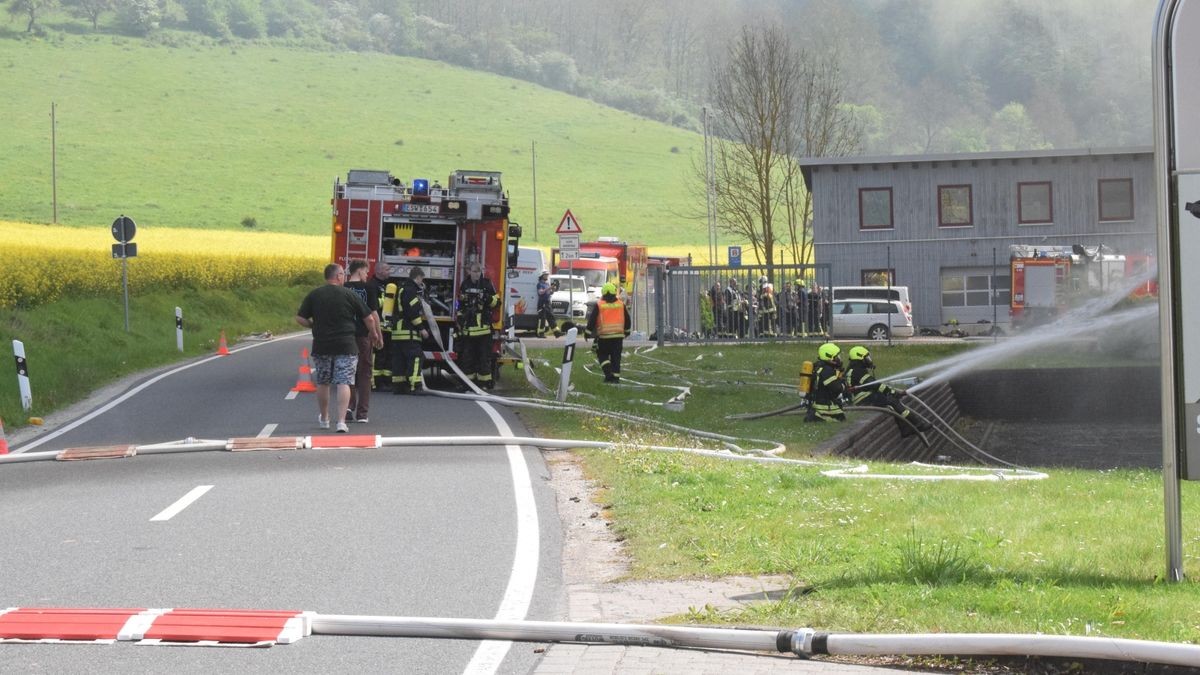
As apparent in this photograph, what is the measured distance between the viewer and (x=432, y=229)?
22984 millimetres

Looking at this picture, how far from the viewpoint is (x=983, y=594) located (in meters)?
7.05

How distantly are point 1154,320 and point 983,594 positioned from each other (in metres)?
29.8

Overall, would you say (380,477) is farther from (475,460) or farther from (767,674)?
(767,674)

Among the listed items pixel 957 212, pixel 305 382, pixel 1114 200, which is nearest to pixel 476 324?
pixel 305 382

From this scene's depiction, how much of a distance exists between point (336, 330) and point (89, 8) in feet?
495

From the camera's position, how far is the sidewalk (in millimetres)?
6133

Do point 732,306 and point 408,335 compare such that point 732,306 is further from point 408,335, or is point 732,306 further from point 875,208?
point 408,335

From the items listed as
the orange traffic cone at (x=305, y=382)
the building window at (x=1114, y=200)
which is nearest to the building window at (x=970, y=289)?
the building window at (x=1114, y=200)

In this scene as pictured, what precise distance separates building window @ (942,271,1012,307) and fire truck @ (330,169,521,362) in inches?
1128

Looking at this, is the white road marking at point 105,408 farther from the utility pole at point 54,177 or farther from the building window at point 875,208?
the utility pole at point 54,177

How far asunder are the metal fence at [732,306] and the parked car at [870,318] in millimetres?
5203

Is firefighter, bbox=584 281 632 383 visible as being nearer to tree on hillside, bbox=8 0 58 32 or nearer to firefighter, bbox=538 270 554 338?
firefighter, bbox=538 270 554 338

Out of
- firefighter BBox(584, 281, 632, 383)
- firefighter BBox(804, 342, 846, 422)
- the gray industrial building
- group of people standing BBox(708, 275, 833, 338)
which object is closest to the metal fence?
group of people standing BBox(708, 275, 833, 338)

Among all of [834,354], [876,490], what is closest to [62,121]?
[834,354]
